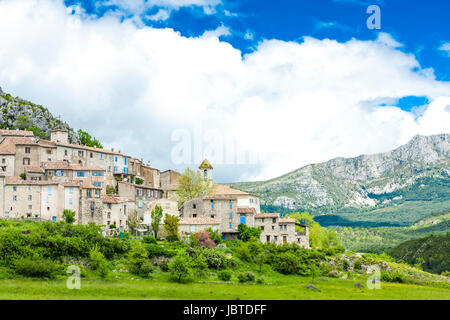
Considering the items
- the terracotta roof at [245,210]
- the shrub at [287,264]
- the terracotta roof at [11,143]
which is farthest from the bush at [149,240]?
the terracotta roof at [11,143]

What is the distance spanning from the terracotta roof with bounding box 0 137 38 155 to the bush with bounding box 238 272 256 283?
5139 cm

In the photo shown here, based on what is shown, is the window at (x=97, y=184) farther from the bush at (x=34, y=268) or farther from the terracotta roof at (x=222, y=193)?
the bush at (x=34, y=268)

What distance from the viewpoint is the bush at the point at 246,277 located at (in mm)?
72375

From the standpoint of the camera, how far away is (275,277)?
78000 mm

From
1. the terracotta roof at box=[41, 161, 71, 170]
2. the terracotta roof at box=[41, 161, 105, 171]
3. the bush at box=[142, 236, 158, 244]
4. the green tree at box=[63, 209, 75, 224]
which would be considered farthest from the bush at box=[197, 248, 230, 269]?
the terracotta roof at box=[41, 161, 71, 170]

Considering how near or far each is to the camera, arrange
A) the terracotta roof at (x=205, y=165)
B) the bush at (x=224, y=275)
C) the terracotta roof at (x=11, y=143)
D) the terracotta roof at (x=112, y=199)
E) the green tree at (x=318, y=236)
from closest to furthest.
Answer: the bush at (x=224, y=275)
the terracotta roof at (x=112, y=199)
the terracotta roof at (x=11, y=143)
the green tree at (x=318, y=236)
the terracotta roof at (x=205, y=165)

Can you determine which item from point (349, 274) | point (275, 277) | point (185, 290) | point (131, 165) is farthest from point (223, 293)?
point (131, 165)

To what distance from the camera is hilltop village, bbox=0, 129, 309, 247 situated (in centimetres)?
8456

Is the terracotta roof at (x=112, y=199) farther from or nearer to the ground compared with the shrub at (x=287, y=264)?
farther from the ground

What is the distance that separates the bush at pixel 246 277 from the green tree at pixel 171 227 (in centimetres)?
1787

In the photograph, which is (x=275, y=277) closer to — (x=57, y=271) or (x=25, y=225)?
(x=57, y=271)

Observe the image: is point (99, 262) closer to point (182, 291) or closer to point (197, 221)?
point (182, 291)

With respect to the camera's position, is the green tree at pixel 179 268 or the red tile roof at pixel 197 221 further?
the red tile roof at pixel 197 221

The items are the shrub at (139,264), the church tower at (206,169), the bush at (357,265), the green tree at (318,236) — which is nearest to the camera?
the shrub at (139,264)
